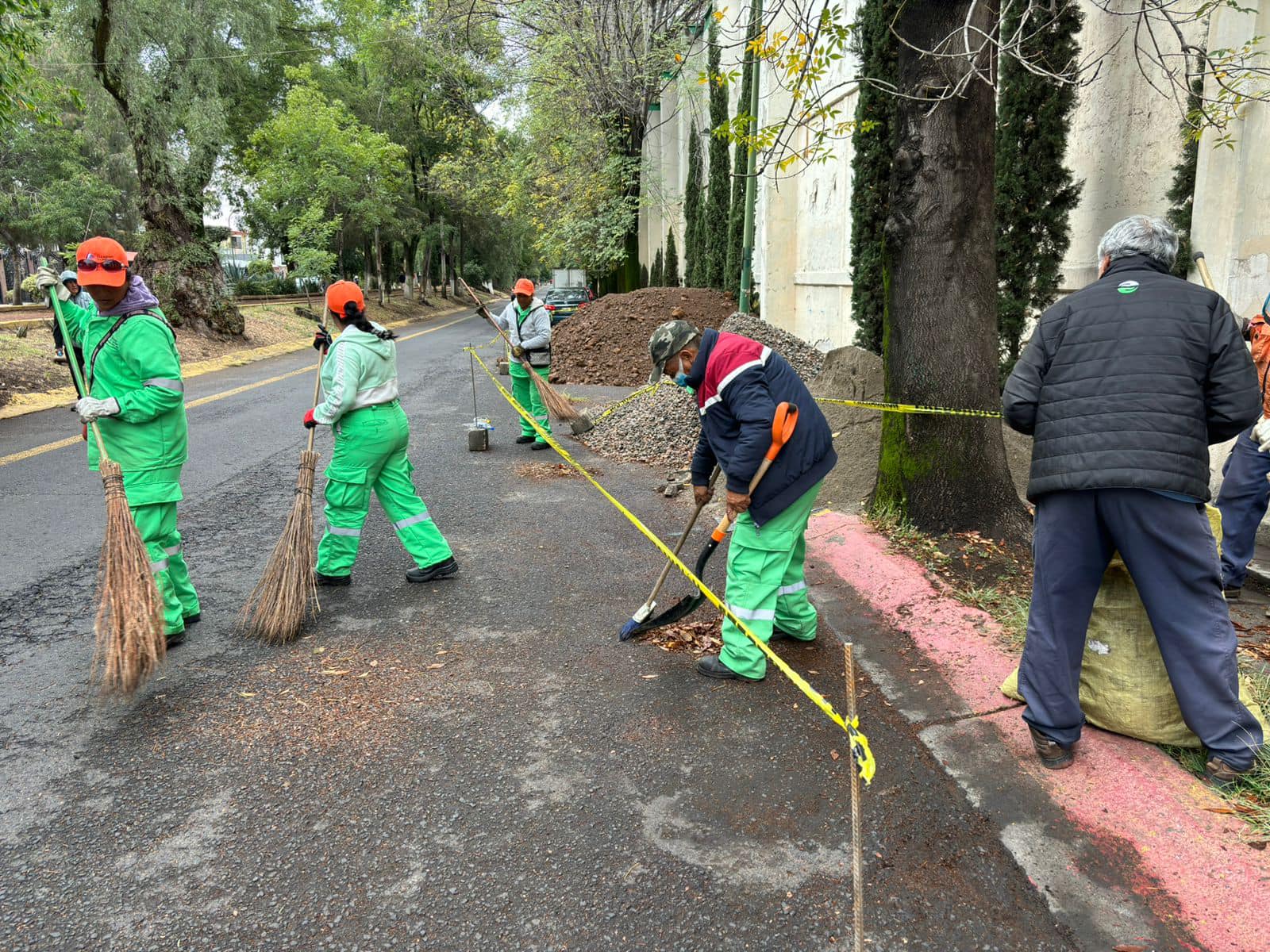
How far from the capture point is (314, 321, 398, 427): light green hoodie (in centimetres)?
489

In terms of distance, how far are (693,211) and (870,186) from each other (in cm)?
1238

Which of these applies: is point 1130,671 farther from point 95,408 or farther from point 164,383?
point 95,408

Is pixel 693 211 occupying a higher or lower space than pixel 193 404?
higher

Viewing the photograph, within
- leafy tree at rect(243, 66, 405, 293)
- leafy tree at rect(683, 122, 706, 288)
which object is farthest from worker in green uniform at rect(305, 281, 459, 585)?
leafy tree at rect(243, 66, 405, 293)

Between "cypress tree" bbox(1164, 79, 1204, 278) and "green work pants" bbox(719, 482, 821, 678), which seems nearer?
"green work pants" bbox(719, 482, 821, 678)

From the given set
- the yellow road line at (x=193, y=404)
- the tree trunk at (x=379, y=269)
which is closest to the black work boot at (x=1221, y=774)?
the yellow road line at (x=193, y=404)

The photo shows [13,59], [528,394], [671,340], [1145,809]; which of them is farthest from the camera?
[528,394]

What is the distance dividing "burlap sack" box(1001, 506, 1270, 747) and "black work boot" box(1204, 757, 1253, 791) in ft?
0.53

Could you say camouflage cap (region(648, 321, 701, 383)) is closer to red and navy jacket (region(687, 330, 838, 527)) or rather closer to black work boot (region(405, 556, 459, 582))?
red and navy jacket (region(687, 330, 838, 527))

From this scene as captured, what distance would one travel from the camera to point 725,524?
406cm

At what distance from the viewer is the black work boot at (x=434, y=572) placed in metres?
5.34

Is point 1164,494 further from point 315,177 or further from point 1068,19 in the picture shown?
point 315,177

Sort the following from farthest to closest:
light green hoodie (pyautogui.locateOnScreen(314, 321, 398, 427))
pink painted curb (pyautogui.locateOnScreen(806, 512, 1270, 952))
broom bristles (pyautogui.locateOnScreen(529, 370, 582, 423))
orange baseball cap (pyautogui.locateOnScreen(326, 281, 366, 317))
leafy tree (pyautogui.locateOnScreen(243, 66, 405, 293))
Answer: leafy tree (pyautogui.locateOnScreen(243, 66, 405, 293)) < broom bristles (pyautogui.locateOnScreen(529, 370, 582, 423)) < orange baseball cap (pyautogui.locateOnScreen(326, 281, 366, 317)) < light green hoodie (pyautogui.locateOnScreen(314, 321, 398, 427)) < pink painted curb (pyautogui.locateOnScreen(806, 512, 1270, 952))

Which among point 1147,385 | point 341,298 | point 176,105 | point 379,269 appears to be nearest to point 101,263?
point 341,298
